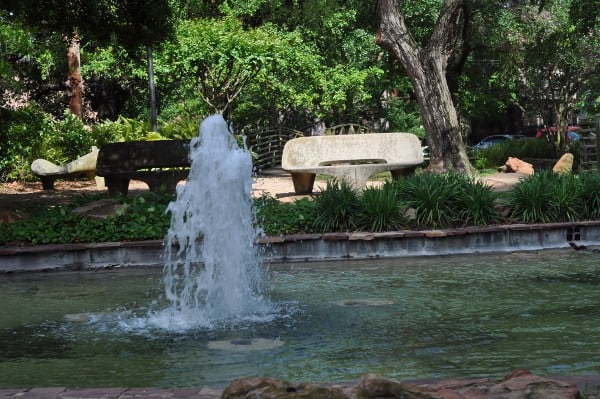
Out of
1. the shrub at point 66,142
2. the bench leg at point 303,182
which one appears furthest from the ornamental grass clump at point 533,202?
the shrub at point 66,142

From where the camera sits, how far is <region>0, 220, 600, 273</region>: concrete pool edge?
11.3m

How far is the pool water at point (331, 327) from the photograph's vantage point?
6.09 meters

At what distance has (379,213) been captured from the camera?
11977 millimetres

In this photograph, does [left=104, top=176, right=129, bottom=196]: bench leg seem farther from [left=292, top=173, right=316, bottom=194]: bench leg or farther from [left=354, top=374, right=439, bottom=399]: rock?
[left=354, top=374, right=439, bottom=399]: rock

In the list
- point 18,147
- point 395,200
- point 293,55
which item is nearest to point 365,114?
point 293,55

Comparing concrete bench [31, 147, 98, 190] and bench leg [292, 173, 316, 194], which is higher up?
concrete bench [31, 147, 98, 190]

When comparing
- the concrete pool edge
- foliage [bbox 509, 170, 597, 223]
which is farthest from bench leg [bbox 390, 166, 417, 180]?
the concrete pool edge

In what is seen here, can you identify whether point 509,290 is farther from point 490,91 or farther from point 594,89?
point 594,89

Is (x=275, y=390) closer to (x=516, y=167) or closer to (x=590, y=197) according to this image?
(x=590, y=197)

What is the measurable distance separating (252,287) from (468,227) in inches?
144

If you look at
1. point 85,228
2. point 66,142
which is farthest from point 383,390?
point 66,142

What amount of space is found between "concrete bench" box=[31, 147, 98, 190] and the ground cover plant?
904 cm

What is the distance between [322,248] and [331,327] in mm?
3952

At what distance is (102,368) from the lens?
6.32 m
